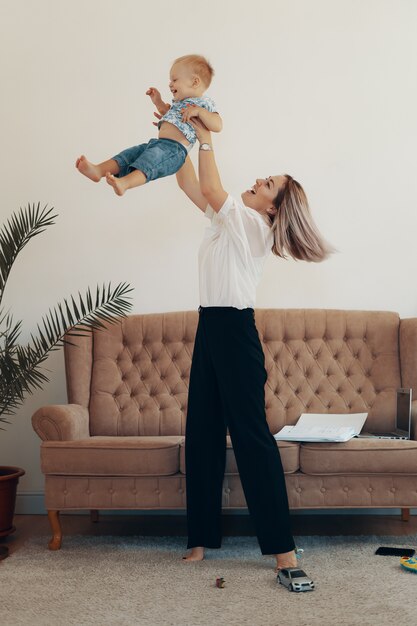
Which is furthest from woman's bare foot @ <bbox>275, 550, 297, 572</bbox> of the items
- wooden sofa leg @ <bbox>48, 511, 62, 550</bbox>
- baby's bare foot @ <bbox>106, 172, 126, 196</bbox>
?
baby's bare foot @ <bbox>106, 172, 126, 196</bbox>

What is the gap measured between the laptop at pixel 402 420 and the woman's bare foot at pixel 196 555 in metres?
0.89

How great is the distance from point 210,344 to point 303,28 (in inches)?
89.9

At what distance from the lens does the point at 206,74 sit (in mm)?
3004

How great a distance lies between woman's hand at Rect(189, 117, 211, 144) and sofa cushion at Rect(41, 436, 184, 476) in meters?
1.31

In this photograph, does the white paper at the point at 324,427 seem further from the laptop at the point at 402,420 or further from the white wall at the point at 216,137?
the white wall at the point at 216,137

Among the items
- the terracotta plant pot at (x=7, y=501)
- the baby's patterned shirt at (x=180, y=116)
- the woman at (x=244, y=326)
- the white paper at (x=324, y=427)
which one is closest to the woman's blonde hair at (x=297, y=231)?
the woman at (x=244, y=326)

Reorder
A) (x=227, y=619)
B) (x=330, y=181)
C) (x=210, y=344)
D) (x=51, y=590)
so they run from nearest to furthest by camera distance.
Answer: (x=227, y=619), (x=51, y=590), (x=210, y=344), (x=330, y=181)

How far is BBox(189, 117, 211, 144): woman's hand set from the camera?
2.88 metres

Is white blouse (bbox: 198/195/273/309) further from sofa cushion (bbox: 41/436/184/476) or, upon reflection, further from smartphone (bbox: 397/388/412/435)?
smartphone (bbox: 397/388/412/435)

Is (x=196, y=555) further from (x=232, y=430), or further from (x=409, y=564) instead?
(x=409, y=564)

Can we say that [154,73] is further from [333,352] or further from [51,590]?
[51,590]

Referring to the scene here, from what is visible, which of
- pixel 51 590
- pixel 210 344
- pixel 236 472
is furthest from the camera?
pixel 236 472

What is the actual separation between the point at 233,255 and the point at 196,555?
49.3 inches

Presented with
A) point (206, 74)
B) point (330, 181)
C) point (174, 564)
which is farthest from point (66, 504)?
point (330, 181)
